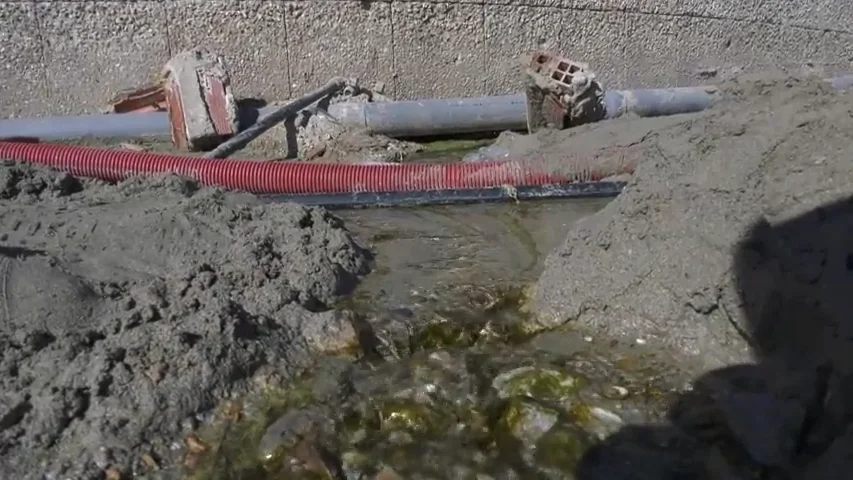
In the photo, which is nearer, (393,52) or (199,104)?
(199,104)

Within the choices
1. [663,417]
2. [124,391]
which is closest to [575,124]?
[663,417]

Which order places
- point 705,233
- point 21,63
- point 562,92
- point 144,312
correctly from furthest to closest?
1. point 21,63
2. point 562,92
3. point 705,233
4. point 144,312

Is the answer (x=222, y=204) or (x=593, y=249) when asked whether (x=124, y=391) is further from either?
(x=593, y=249)

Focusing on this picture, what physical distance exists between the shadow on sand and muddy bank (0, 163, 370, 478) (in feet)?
3.71

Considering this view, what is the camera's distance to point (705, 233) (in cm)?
291

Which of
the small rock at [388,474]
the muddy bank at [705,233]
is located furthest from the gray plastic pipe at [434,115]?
the small rock at [388,474]

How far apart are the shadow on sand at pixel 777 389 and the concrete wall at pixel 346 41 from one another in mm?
4560

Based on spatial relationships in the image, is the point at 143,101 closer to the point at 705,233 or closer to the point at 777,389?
the point at 705,233

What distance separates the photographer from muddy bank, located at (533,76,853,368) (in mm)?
2689

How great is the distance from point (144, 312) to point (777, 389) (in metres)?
2.07

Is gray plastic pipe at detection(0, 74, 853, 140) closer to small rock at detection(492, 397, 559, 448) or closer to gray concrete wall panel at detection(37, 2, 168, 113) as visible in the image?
gray concrete wall panel at detection(37, 2, 168, 113)

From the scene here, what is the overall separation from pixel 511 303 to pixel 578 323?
323 millimetres

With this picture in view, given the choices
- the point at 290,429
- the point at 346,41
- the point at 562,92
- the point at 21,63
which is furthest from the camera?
the point at 346,41

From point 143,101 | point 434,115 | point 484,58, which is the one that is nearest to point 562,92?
point 434,115
